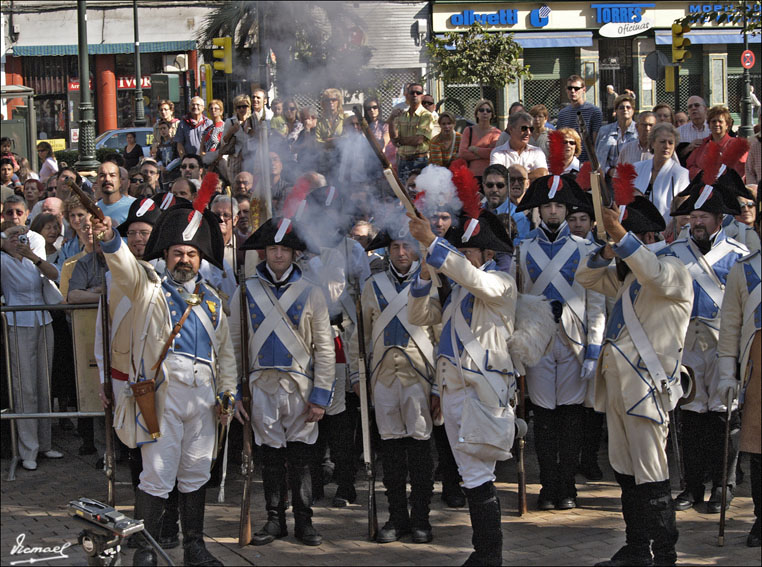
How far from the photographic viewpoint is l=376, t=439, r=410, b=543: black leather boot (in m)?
6.74

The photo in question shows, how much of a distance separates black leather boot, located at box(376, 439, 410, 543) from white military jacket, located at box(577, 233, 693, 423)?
1425 millimetres

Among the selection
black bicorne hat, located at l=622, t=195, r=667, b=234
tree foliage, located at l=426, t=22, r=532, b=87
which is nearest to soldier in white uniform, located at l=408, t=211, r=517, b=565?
black bicorne hat, located at l=622, t=195, r=667, b=234

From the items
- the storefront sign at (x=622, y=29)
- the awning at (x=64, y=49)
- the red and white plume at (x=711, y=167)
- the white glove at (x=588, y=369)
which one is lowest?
the white glove at (x=588, y=369)

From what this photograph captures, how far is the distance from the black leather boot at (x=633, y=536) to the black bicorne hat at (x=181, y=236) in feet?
9.19

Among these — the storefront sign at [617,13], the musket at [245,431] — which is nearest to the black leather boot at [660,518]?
the musket at [245,431]

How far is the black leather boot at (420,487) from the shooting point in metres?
6.71

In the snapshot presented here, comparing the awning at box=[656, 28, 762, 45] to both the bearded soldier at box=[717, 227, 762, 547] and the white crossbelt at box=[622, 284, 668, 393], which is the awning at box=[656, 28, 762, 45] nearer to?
the bearded soldier at box=[717, 227, 762, 547]

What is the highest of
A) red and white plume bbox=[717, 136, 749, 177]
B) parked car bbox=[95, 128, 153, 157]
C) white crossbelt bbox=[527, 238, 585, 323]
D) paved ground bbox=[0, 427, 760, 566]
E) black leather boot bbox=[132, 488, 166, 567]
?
parked car bbox=[95, 128, 153, 157]

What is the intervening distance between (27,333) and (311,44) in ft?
11.5

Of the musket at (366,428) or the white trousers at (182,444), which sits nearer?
the white trousers at (182,444)

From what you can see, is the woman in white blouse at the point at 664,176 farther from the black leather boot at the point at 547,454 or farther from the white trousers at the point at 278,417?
the white trousers at the point at 278,417

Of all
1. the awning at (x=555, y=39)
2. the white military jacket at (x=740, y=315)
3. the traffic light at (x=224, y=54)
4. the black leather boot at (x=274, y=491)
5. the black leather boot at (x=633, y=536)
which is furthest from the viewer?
the awning at (x=555, y=39)

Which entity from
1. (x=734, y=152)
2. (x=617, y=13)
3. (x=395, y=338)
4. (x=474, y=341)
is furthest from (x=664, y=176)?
(x=617, y=13)

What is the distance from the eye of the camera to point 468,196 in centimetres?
639
